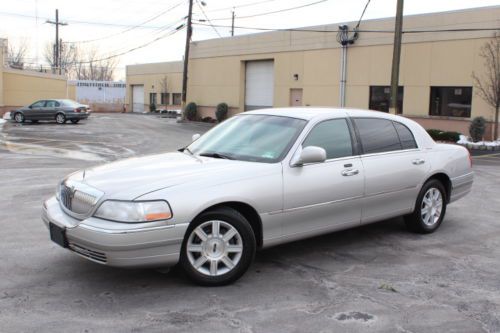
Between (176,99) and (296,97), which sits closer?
(296,97)

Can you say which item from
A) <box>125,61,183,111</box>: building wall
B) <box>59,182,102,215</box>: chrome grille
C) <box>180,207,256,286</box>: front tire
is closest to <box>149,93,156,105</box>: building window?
<box>125,61,183,111</box>: building wall

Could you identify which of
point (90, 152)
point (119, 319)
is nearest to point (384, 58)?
point (90, 152)

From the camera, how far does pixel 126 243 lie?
4207mm

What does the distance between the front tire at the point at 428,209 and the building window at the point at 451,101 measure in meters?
16.5

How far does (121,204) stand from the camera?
4.31 metres

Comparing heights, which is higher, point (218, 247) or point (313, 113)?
point (313, 113)

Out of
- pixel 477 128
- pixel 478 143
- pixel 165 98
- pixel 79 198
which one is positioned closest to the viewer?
pixel 79 198

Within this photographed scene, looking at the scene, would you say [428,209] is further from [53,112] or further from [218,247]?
[53,112]

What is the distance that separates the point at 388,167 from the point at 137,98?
52892 mm

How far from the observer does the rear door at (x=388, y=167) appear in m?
5.84

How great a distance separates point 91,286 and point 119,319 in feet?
2.58

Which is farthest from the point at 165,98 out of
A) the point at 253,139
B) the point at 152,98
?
the point at 253,139

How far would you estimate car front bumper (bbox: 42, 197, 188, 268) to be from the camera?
4215 millimetres

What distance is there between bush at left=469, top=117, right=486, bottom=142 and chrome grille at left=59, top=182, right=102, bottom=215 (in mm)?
18241
